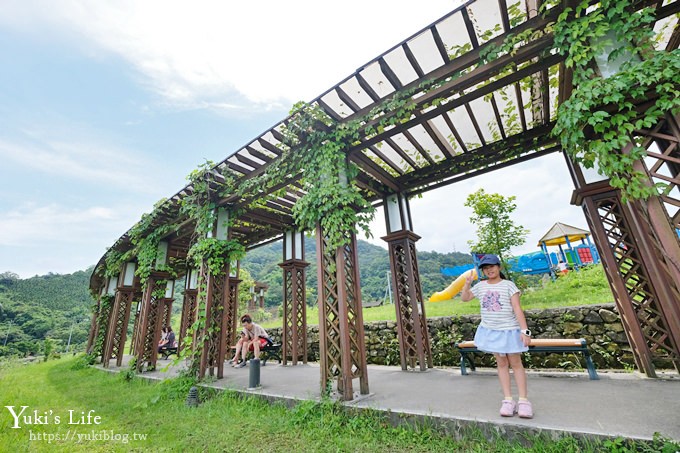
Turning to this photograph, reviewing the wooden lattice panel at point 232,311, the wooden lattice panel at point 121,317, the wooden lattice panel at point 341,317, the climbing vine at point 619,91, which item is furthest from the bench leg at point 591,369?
the wooden lattice panel at point 121,317

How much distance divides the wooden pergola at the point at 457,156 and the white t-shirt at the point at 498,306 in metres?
1.04

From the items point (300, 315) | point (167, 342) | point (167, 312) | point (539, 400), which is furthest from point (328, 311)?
point (167, 312)

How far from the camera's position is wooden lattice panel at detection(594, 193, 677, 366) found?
3.56 metres

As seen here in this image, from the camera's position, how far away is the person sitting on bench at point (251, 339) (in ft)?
22.4

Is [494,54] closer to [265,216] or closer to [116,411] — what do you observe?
[265,216]

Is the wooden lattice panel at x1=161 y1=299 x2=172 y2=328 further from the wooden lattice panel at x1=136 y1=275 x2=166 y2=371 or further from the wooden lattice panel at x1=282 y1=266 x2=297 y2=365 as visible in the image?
the wooden lattice panel at x1=282 y1=266 x2=297 y2=365

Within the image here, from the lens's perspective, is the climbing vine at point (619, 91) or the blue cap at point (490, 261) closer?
the climbing vine at point (619, 91)

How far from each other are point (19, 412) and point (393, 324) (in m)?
7.03

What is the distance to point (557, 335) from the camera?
17.8 feet

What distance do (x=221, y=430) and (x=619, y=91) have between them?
16.3ft

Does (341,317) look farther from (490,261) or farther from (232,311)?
(232,311)

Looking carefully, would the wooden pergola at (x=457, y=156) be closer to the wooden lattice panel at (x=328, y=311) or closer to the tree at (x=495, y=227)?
the wooden lattice panel at (x=328, y=311)

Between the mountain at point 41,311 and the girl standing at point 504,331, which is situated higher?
the mountain at point 41,311

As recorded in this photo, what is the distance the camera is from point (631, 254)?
3.75m
